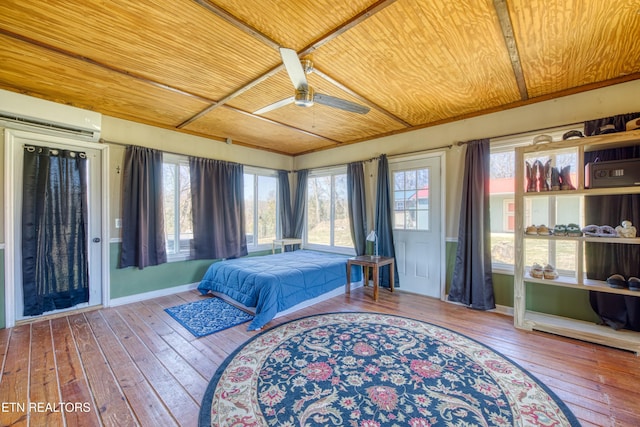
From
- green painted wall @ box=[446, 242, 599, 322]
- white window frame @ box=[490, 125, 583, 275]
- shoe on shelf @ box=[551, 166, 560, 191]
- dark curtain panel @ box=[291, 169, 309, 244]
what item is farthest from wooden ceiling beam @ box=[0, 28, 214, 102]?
green painted wall @ box=[446, 242, 599, 322]

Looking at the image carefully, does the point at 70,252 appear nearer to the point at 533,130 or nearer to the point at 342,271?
the point at 342,271

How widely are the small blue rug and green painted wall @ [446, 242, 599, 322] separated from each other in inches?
127

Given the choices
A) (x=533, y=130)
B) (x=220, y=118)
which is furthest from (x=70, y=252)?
(x=533, y=130)

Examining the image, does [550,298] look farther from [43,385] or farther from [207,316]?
[43,385]

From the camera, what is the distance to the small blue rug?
3006mm

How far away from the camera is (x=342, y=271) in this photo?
13.7ft

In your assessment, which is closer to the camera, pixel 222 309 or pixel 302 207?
pixel 222 309

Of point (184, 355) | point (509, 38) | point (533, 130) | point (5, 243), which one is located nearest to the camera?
point (509, 38)

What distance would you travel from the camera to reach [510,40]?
212cm

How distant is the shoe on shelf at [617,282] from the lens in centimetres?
254

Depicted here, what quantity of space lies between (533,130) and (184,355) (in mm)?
4525

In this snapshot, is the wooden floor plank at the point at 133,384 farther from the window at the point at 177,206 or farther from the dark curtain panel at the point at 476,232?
the dark curtain panel at the point at 476,232

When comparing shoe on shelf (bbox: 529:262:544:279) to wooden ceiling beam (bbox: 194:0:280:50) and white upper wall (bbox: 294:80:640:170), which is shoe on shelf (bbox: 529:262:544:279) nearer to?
white upper wall (bbox: 294:80:640:170)

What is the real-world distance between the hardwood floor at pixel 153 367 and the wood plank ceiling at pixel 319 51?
2651mm
